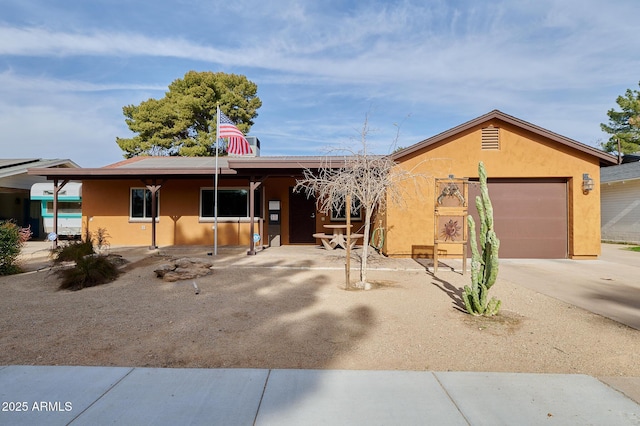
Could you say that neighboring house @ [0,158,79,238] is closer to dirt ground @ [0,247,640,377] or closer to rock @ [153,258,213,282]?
dirt ground @ [0,247,640,377]

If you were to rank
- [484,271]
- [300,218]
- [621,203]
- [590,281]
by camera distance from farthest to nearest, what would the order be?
[621,203] → [300,218] → [590,281] → [484,271]

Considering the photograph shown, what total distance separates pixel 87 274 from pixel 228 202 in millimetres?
7801

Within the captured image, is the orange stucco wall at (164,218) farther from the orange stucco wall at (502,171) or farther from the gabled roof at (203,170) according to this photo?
the orange stucco wall at (502,171)

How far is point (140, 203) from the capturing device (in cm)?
1548

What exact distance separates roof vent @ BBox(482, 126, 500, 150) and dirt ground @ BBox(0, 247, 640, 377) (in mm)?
5438

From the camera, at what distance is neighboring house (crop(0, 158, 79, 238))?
19.7 meters

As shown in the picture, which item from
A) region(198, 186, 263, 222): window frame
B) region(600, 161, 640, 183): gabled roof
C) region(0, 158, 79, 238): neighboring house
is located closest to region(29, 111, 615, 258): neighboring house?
region(198, 186, 263, 222): window frame

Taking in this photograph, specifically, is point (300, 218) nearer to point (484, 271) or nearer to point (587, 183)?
point (587, 183)

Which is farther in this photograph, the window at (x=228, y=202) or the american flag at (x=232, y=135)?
the window at (x=228, y=202)

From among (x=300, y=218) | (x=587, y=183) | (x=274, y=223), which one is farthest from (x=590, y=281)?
(x=274, y=223)

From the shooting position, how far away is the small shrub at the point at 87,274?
7461 millimetres

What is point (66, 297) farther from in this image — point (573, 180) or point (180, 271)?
point (573, 180)

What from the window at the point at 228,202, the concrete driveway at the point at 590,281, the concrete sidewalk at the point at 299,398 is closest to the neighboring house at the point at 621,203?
the concrete driveway at the point at 590,281

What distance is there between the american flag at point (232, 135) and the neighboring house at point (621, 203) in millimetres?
16874
